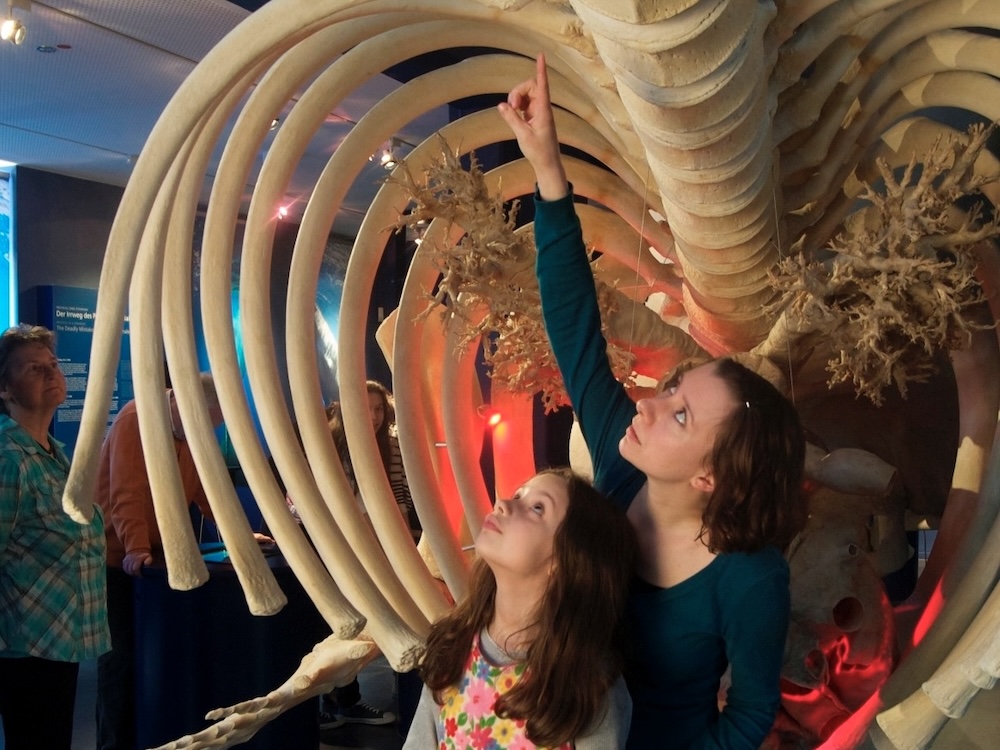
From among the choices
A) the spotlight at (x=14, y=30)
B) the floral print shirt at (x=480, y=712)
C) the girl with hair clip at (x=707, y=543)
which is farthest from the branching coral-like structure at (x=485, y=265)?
the spotlight at (x=14, y=30)

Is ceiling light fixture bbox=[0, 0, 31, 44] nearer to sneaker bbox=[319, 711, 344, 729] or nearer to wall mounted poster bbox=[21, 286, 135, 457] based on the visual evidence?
wall mounted poster bbox=[21, 286, 135, 457]

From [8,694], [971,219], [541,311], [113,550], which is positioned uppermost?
[971,219]

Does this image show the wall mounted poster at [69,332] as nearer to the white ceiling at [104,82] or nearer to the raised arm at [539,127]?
the white ceiling at [104,82]

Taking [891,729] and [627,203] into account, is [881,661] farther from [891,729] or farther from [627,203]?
[627,203]

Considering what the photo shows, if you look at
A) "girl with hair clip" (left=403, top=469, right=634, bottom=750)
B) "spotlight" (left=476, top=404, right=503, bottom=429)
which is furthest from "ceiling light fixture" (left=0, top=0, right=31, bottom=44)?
"girl with hair clip" (left=403, top=469, right=634, bottom=750)

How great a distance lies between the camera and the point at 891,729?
1.21 m

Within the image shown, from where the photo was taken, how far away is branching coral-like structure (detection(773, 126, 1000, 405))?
1305 mm

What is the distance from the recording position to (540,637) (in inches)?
45.6

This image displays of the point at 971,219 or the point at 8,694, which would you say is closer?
the point at 971,219

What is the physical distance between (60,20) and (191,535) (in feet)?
9.45

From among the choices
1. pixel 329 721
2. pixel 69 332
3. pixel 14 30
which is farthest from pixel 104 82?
pixel 329 721

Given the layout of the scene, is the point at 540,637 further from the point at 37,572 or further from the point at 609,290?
the point at 37,572

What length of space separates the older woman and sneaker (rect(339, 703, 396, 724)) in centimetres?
142

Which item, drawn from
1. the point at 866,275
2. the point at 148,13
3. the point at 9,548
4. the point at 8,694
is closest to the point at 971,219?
the point at 866,275
